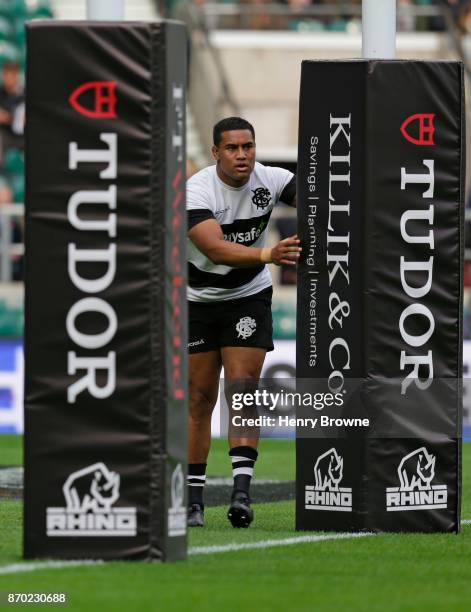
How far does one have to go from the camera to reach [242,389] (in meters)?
8.37

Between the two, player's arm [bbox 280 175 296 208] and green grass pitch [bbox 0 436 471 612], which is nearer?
green grass pitch [bbox 0 436 471 612]

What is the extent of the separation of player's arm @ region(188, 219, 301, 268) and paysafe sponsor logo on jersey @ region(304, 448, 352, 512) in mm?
943

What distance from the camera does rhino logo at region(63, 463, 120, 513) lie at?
6344 mm

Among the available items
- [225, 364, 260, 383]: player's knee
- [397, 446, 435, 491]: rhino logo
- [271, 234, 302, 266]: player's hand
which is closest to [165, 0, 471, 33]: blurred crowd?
[225, 364, 260, 383]: player's knee

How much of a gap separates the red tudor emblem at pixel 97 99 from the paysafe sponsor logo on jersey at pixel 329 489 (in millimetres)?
2263

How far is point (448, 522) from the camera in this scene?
792 cm

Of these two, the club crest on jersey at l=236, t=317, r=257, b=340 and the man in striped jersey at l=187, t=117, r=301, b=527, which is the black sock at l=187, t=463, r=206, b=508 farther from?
the club crest on jersey at l=236, t=317, r=257, b=340

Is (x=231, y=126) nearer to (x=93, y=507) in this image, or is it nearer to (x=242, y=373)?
(x=242, y=373)

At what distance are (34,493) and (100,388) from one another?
0.47 m

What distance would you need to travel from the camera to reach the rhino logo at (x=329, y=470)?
7797 millimetres

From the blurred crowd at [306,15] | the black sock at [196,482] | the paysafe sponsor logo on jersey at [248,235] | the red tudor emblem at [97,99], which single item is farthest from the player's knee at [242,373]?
the blurred crowd at [306,15]

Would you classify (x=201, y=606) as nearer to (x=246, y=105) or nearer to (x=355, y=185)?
(x=355, y=185)

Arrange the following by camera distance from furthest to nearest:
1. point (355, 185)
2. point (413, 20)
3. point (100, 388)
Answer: point (413, 20) → point (355, 185) → point (100, 388)

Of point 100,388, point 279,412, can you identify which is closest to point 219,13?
point 279,412
